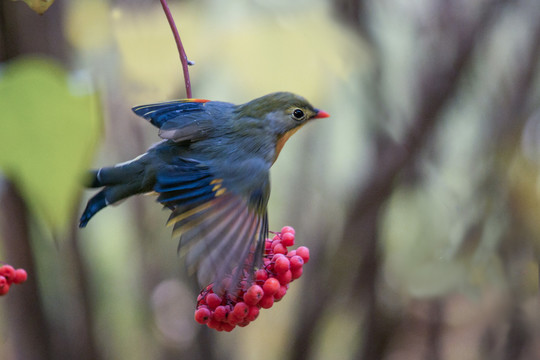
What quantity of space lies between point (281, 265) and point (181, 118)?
1.64 ft

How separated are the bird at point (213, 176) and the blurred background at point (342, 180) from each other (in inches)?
66.7

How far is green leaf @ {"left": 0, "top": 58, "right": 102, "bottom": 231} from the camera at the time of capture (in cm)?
75

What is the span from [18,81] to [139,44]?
9.74 feet

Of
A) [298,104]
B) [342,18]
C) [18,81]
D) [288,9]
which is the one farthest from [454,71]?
[18,81]

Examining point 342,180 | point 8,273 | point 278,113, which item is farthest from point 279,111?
point 342,180

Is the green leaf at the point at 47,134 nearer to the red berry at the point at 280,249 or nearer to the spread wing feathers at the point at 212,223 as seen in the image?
the spread wing feathers at the point at 212,223

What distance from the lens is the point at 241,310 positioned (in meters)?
1.45

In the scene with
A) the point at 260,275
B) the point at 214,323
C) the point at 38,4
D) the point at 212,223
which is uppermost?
the point at 38,4

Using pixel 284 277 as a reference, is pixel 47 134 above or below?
above

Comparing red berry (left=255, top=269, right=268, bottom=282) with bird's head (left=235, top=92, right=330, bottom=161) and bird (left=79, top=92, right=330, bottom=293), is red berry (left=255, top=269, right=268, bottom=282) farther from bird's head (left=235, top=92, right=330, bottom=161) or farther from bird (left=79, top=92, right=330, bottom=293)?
bird's head (left=235, top=92, right=330, bottom=161)

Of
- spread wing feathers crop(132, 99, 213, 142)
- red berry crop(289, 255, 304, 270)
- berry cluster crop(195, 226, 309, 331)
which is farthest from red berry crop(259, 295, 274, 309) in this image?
spread wing feathers crop(132, 99, 213, 142)

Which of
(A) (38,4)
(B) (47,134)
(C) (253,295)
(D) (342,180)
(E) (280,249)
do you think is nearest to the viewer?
(B) (47,134)

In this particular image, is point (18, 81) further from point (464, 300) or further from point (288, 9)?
point (464, 300)

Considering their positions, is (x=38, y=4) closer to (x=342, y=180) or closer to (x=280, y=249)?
(x=280, y=249)
